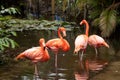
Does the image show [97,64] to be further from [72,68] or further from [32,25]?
[32,25]

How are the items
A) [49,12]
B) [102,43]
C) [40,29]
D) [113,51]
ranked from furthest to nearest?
[49,12]
[40,29]
[113,51]
[102,43]

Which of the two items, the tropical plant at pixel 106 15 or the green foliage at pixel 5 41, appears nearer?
the green foliage at pixel 5 41

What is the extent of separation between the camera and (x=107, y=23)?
1412cm

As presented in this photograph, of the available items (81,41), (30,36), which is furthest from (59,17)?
(81,41)

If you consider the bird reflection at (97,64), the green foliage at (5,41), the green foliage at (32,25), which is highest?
the green foliage at (5,41)

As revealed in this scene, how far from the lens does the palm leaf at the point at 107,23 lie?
14.0 meters

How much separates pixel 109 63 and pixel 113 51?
200cm

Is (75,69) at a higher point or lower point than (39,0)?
lower

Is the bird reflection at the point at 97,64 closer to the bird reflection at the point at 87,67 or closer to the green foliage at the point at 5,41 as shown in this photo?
the bird reflection at the point at 87,67

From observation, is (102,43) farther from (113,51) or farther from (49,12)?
(49,12)

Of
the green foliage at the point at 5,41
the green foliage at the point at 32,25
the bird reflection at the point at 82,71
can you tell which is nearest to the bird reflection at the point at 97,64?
the bird reflection at the point at 82,71

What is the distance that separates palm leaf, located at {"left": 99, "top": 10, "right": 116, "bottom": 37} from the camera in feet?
45.9

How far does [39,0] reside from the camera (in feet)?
86.4

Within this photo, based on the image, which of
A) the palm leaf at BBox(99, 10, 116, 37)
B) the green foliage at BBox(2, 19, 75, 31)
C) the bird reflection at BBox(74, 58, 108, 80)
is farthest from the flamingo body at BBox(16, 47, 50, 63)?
the green foliage at BBox(2, 19, 75, 31)
